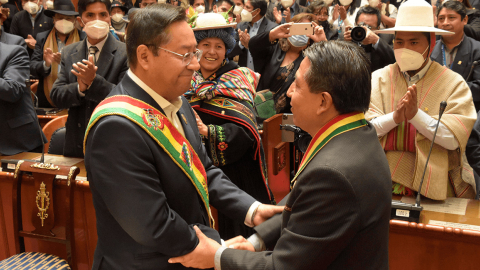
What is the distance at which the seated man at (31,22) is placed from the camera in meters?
6.04

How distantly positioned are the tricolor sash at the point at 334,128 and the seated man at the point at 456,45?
2862mm

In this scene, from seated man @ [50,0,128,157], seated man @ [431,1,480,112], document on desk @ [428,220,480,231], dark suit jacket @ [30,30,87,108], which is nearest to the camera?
document on desk @ [428,220,480,231]

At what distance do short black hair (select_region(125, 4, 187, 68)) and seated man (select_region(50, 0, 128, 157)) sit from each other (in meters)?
1.36

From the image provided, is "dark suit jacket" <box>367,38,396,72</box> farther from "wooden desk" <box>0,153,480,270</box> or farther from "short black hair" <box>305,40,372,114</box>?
"short black hair" <box>305,40,372,114</box>

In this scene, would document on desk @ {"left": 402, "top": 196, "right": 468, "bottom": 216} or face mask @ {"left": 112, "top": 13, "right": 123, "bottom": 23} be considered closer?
document on desk @ {"left": 402, "top": 196, "right": 468, "bottom": 216}

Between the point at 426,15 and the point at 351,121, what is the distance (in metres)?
1.51

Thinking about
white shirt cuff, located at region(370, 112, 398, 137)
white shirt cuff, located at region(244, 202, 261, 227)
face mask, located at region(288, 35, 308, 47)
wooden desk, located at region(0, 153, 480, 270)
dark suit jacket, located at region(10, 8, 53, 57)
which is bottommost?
wooden desk, located at region(0, 153, 480, 270)

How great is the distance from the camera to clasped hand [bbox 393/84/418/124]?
2.10 metres

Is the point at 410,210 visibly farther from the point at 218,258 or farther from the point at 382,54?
the point at 382,54

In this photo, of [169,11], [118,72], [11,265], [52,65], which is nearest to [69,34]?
[52,65]

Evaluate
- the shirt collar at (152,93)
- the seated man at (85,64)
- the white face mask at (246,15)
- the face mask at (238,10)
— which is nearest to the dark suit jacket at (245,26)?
the white face mask at (246,15)

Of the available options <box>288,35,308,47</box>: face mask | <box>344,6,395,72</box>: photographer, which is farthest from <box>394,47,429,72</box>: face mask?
<box>288,35,308,47</box>: face mask

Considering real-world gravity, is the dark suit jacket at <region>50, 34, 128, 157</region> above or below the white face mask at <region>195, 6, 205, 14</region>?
below

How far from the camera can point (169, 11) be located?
55.1 inches
